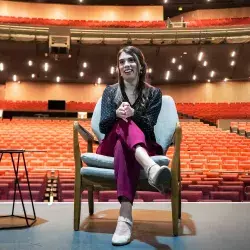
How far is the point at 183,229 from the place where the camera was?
1.45 meters

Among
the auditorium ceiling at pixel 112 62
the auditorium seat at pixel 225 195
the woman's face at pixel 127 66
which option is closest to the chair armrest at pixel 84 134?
the woman's face at pixel 127 66

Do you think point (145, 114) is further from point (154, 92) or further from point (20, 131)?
point (20, 131)

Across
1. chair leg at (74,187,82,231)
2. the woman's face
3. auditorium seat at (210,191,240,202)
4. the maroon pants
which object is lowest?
auditorium seat at (210,191,240,202)

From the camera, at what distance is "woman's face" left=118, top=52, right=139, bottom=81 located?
1589 mm

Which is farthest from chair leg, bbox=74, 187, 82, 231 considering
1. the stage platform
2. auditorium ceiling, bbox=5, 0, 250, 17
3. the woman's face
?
auditorium ceiling, bbox=5, 0, 250, 17

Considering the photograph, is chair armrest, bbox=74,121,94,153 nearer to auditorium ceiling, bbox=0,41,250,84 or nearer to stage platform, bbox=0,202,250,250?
stage platform, bbox=0,202,250,250

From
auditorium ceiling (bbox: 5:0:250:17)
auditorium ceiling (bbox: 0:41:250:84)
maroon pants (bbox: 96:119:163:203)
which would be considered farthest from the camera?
auditorium ceiling (bbox: 5:0:250:17)

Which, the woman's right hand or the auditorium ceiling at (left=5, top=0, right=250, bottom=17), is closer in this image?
the woman's right hand

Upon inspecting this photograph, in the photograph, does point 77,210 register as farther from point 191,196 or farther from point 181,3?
point 181,3

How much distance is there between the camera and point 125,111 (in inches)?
56.6

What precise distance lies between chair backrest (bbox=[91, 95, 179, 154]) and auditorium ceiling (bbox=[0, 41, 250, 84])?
1165 centimetres

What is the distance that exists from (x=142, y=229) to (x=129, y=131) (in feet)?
1.37

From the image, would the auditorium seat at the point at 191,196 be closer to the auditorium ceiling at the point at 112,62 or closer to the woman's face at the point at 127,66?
the woman's face at the point at 127,66

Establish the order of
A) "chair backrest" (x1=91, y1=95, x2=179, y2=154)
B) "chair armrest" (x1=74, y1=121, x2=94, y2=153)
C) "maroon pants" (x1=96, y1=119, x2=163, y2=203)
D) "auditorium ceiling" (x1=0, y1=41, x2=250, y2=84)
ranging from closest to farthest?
"maroon pants" (x1=96, y1=119, x2=163, y2=203)
"chair armrest" (x1=74, y1=121, x2=94, y2=153)
"chair backrest" (x1=91, y1=95, x2=179, y2=154)
"auditorium ceiling" (x1=0, y1=41, x2=250, y2=84)
